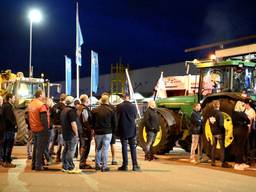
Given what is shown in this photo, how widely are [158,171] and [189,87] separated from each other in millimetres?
6579

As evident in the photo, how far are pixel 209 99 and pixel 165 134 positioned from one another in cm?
213

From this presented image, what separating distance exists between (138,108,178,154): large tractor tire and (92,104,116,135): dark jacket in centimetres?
423

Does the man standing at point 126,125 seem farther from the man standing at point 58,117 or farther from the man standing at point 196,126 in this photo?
the man standing at point 196,126

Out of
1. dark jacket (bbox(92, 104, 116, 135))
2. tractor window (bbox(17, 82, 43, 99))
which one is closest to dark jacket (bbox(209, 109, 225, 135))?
dark jacket (bbox(92, 104, 116, 135))

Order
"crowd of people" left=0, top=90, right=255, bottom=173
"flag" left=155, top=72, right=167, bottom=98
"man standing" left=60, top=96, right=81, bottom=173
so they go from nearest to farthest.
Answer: "man standing" left=60, top=96, right=81, bottom=173
"crowd of people" left=0, top=90, right=255, bottom=173
"flag" left=155, top=72, right=167, bottom=98

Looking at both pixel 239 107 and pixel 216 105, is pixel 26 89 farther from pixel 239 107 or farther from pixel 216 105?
pixel 239 107

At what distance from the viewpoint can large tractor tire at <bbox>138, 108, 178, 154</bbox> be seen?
15.7m

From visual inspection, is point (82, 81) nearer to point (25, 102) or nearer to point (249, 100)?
point (25, 102)

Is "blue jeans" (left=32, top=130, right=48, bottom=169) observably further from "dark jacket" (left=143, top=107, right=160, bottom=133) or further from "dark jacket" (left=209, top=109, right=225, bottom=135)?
"dark jacket" (left=209, top=109, right=225, bottom=135)

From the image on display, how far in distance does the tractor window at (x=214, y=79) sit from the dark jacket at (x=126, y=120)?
3.65 meters

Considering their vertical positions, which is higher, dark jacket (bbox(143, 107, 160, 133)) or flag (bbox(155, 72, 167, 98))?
flag (bbox(155, 72, 167, 98))

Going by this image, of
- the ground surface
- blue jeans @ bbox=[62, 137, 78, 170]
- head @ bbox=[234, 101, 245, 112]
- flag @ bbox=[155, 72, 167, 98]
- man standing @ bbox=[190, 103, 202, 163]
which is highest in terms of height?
flag @ bbox=[155, 72, 167, 98]

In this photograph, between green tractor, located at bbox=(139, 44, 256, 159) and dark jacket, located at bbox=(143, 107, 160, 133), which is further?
dark jacket, located at bbox=(143, 107, 160, 133)

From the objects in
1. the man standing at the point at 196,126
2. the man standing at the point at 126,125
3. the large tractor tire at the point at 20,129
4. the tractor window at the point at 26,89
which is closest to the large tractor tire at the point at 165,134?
the man standing at the point at 196,126
